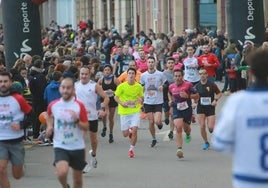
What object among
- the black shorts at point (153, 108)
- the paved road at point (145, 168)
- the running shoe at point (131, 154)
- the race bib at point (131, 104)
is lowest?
the paved road at point (145, 168)

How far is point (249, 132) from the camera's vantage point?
250 inches

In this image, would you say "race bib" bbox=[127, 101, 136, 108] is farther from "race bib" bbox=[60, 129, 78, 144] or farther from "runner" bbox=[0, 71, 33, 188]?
"race bib" bbox=[60, 129, 78, 144]

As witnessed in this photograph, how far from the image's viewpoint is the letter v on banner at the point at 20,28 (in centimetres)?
2153

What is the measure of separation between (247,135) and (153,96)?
38.7ft

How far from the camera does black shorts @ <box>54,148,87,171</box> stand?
10633 mm

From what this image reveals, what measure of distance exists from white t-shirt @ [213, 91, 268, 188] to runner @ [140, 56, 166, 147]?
11476mm

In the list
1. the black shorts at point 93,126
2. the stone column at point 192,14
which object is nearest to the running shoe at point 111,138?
the black shorts at point 93,126

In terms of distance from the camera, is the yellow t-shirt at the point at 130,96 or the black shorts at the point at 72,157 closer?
the black shorts at the point at 72,157

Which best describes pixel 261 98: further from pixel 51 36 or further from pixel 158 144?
pixel 51 36

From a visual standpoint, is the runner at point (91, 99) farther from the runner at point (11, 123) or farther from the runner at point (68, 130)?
the runner at point (68, 130)

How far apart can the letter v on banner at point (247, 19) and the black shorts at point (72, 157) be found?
44.3 ft

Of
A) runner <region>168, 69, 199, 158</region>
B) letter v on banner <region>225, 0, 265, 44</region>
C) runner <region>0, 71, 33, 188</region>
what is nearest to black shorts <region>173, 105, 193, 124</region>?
runner <region>168, 69, 199, 158</region>

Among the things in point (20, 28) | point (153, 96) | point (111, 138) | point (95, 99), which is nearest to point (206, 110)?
point (153, 96)

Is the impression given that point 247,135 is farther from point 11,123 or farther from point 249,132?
point 11,123
